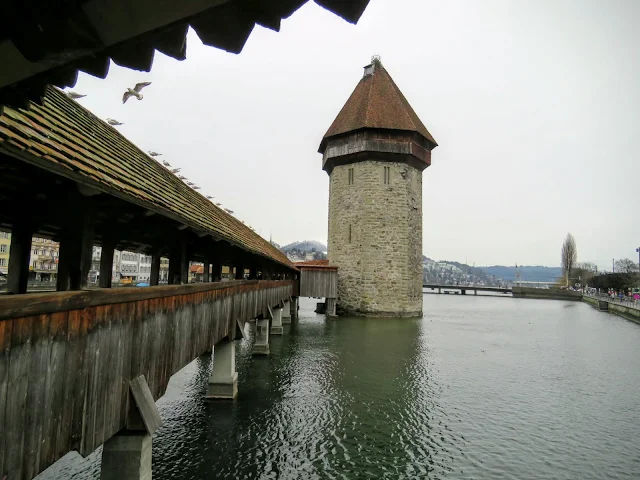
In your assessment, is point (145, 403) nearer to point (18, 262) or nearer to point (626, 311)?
point (18, 262)

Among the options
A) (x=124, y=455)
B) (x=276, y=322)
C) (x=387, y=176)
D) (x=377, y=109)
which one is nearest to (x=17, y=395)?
(x=124, y=455)

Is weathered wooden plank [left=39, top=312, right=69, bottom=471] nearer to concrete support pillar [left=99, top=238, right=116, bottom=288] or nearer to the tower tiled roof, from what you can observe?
concrete support pillar [left=99, top=238, right=116, bottom=288]

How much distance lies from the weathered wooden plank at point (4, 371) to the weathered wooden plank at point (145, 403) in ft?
5.25

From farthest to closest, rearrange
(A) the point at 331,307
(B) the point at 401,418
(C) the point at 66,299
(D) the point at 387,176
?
(A) the point at 331,307, (D) the point at 387,176, (B) the point at 401,418, (C) the point at 66,299

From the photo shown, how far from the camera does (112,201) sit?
3562mm

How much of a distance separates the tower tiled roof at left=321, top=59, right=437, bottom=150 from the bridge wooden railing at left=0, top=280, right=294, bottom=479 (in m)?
23.8

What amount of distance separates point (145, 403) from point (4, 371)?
6.40 feet

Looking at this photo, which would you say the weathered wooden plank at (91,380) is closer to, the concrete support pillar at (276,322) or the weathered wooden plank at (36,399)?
the weathered wooden plank at (36,399)

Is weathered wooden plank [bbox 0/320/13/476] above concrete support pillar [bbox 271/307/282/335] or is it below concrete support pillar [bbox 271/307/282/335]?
above

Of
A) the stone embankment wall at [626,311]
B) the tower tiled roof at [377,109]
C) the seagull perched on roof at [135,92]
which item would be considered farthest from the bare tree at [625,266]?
the seagull perched on roof at [135,92]

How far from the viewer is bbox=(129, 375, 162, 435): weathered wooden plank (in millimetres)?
3996

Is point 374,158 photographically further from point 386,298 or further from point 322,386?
point 322,386

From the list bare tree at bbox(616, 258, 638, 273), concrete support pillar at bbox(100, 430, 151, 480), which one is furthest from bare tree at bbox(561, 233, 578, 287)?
concrete support pillar at bbox(100, 430, 151, 480)

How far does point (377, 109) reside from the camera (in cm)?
2795
